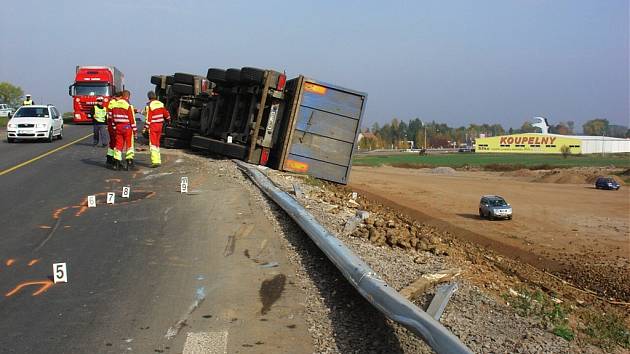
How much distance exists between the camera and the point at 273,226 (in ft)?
30.1

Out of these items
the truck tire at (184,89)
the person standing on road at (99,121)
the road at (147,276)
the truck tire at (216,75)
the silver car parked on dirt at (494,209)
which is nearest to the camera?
the road at (147,276)

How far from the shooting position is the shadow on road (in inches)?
187

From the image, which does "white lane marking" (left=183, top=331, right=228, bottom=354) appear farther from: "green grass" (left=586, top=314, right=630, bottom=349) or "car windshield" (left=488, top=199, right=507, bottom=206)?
"car windshield" (left=488, top=199, right=507, bottom=206)

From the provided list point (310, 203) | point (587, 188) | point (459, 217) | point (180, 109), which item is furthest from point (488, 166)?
point (310, 203)

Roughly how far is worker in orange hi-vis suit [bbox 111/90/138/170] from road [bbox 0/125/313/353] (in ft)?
12.0

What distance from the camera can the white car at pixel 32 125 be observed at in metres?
27.8

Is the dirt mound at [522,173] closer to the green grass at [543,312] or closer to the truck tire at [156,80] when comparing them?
the truck tire at [156,80]

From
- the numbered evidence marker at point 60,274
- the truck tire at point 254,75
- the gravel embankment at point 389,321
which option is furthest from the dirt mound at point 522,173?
the numbered evidence marker at point 60,274

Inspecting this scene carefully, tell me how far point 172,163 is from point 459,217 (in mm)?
25349

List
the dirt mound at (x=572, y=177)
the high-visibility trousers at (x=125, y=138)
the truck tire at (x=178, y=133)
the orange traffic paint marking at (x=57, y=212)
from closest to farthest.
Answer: the orange traffic paint marking at (x=57, y=212) < the high-visibility trousers at (x=125, y=138) < the truck tire at (x=178, y=133) < the dirt mound at (x=572, y=177)

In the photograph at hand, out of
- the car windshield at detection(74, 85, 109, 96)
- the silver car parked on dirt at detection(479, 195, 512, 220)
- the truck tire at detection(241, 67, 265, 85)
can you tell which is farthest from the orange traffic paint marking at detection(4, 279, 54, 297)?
the car windshield at detection(74, 85, 109, 96)

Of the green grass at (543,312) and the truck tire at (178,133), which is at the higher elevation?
the truck tire at (178,133)

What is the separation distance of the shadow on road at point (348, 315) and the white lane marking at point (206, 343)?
0.89m

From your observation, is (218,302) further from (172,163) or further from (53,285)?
(172,163)
